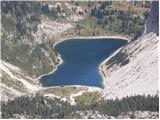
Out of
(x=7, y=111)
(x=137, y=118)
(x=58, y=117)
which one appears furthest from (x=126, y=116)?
(x=7, y=111)

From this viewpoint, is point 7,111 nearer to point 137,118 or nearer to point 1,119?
point 1,119

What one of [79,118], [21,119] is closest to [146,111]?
[79,118]

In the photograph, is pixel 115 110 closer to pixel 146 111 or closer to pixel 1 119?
pixel 146 111

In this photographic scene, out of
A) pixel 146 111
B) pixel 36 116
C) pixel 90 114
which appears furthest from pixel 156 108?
pixel 36 116

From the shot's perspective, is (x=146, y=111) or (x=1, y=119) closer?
(x=1, y=119)

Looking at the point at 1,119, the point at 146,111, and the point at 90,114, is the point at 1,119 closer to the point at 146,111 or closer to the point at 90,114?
the point at 90,114

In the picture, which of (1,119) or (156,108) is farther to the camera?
(156,108)
